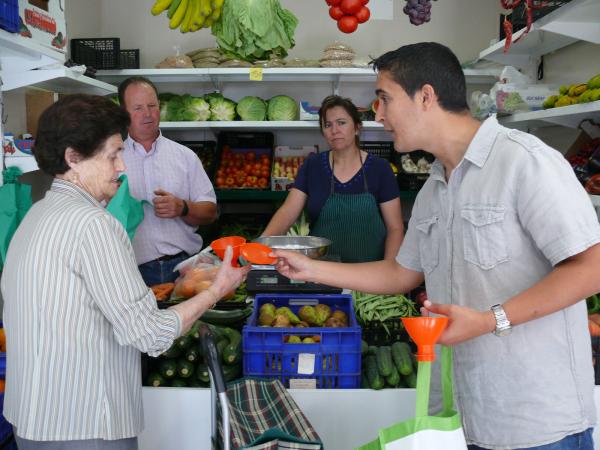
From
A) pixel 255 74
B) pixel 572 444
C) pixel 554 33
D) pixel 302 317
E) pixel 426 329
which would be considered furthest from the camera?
pixel 255 74

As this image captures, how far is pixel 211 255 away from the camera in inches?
129

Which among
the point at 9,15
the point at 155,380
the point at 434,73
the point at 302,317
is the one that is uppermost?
the point at 9,15

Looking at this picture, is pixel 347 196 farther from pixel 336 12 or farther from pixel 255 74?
pixel 255 74

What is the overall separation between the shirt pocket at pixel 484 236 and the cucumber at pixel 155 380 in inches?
58.6

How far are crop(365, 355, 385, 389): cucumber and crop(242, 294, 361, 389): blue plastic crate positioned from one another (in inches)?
2.3

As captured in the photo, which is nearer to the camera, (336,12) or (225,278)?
(225,278)

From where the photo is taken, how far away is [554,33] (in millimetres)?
4184

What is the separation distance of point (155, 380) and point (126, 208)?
1014 mm

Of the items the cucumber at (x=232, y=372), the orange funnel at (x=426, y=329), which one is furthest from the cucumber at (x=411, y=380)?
the orange funnel at (x=426, y=329)

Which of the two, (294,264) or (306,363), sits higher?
(294,264)

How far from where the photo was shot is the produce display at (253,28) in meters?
2.40

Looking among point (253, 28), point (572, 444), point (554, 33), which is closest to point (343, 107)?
point (253, 28)

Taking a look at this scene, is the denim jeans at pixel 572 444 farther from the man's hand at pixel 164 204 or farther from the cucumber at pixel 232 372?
the man's hand at pixel 164 204

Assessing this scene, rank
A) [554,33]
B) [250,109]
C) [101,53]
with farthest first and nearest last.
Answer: [250,109]
[101,53]
[554,33]
